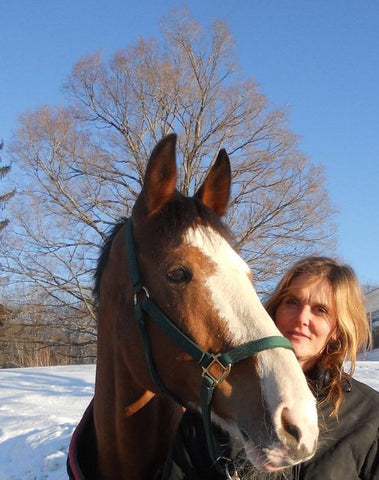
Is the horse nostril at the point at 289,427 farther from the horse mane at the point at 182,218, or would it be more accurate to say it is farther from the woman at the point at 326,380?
the horse mane at the point at 182,218

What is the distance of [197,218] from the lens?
7.31ft

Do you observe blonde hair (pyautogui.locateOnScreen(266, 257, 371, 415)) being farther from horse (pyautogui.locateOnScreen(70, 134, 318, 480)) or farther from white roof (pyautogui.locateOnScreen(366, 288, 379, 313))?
white roof (pyautogui.locateOnScreen(366, 288, 379, 313))

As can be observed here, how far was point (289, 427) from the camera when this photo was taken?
1665 millimetres

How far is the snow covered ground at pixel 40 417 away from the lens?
578 cm

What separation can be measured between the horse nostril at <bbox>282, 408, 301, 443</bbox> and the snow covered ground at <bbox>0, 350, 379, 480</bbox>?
454 cm

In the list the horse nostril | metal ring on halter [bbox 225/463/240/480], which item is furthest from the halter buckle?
metal ring on halter [bbox 225/463/240/480]

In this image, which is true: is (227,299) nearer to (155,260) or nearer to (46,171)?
(155,260)

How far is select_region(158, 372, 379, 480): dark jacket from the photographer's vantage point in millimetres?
2092

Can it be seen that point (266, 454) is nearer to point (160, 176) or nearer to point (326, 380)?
point (326, 380)

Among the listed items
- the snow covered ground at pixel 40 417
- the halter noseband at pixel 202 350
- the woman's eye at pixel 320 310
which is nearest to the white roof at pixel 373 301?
the snow covered ground at pixel 40 417

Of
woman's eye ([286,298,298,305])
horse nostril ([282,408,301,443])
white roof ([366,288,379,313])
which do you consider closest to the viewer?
horse nostril ([282,408,301,443])

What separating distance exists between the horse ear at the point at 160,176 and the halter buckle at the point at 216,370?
0.75 m

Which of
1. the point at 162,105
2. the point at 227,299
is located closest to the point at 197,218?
the point at 227,299

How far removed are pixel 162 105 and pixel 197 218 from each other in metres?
13.6
